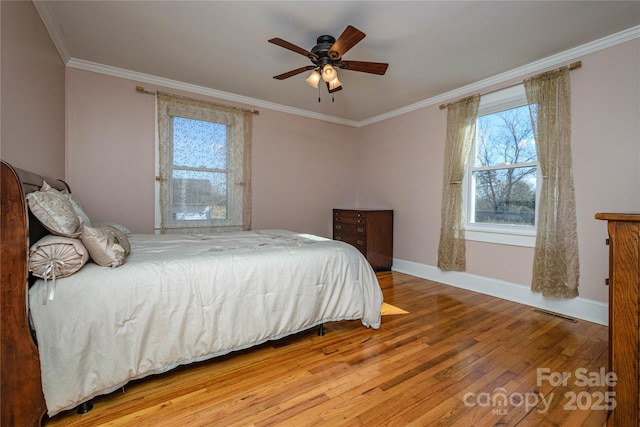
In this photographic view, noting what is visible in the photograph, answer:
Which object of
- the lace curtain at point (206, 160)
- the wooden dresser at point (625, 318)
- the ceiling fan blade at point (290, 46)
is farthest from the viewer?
the lace curtain at point (206, 160)

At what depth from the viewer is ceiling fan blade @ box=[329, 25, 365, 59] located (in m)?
1.90

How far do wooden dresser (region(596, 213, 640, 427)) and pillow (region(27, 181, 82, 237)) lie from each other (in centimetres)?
254

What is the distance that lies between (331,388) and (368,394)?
0.21 m

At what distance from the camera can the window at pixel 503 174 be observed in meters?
3.03

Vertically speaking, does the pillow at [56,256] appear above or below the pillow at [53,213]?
below

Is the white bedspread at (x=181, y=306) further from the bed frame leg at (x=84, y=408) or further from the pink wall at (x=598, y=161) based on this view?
the pink wall at (x=598, y=161)

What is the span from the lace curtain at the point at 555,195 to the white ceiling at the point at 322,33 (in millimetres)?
408

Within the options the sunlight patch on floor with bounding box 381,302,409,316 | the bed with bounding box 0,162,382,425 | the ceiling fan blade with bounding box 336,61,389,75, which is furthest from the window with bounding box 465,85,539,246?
the bed with bounding box 0,162,382,425

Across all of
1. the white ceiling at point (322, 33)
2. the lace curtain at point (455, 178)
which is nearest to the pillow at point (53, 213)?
the white ceiling at point (322, 33)

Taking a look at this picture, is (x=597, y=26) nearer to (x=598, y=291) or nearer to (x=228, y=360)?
(x=598, y=291)

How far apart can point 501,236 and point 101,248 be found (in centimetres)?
366

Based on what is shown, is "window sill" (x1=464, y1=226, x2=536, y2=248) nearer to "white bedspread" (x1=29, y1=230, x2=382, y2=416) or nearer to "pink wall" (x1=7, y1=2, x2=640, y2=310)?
"pink wall" (x1=7, y1=2, x2=640, y2=310)

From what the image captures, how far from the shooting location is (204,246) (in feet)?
6.91

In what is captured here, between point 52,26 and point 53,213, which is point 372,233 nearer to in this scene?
Result: point 53,213
